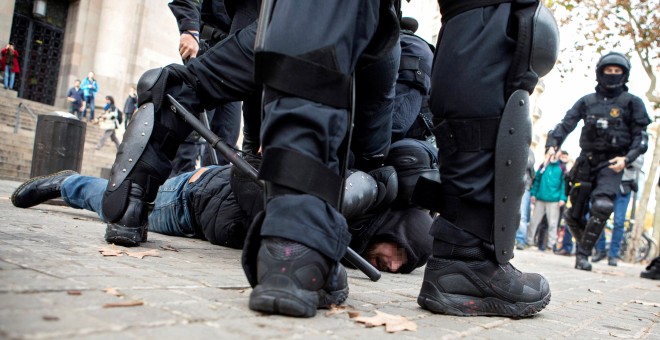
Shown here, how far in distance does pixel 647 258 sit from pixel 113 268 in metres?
17.1

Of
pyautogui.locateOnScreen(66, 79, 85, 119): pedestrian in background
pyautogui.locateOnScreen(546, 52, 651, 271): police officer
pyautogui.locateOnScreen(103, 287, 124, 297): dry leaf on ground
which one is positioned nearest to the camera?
pyautogui.locateOnScreen(103, 287, 124, 297): dry leaf on ground

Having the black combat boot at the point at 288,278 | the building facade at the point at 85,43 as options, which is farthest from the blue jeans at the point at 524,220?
the building facade at the point at 85,43

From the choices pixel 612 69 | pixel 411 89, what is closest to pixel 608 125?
pixel 612 69

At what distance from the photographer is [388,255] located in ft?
11.8

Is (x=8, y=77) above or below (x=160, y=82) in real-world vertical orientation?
above

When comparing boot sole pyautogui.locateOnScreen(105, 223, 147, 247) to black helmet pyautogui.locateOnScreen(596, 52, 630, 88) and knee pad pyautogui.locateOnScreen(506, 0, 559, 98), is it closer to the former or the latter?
knee pad pyautogui.locateOnScreen(506, 0, 559, 98)

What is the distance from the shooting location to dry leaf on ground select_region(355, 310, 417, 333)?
1.70 metres

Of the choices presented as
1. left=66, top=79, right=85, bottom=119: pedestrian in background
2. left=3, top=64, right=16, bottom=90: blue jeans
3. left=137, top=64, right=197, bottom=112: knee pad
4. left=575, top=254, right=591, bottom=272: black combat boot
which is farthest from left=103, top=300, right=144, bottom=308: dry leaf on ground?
left=66, top=79, right=85, bottom=119: pedestrian in background

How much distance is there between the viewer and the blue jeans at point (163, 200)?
3879 mm

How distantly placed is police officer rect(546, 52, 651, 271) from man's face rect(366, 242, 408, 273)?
4773 millimetres

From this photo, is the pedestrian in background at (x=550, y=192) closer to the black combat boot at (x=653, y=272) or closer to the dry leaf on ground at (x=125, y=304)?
the black combat boot at (x=653, y=272)

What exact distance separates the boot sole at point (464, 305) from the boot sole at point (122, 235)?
4.48 feet

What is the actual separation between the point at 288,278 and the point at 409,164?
205 cm

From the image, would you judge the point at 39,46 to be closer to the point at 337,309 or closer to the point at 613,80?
the point at 613,80
